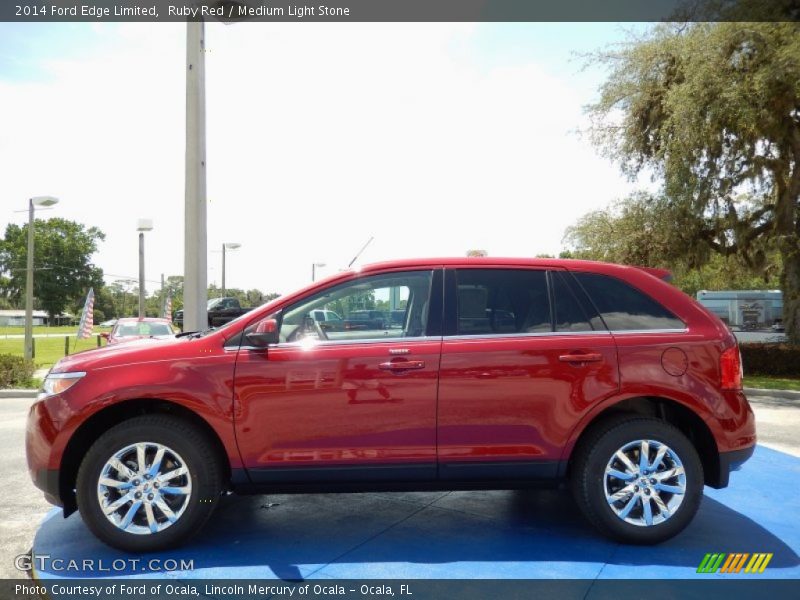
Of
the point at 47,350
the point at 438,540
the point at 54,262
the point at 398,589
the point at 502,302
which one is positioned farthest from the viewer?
the point at 54,262

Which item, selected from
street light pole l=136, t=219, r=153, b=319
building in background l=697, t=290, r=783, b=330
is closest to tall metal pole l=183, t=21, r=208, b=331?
street light pole l=136, t=219, r=153, b=319

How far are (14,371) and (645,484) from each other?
13458mm

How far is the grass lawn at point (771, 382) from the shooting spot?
12609 millimetres

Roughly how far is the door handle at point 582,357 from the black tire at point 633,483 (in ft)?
1.50

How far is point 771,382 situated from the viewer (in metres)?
13.6

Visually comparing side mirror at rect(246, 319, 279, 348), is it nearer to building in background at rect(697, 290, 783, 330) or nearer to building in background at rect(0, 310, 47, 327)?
building in background at rect(697, 290, 783, 330)

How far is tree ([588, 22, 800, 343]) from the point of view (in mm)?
13492

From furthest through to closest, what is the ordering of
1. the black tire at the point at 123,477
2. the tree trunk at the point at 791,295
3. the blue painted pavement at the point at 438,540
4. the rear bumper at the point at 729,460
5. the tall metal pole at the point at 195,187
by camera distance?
the tree trunk at the point at 791,295 < the tall metal pole at the point at 195,187 < the rear bumper at the point at 729,460 < the black tire at the point at 123,477 < the blue painted pavement at the point at 438,540

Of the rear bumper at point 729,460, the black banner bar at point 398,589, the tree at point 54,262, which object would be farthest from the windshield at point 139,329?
the tree at point 54,262

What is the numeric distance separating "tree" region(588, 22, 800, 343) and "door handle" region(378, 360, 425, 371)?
42.3 feet

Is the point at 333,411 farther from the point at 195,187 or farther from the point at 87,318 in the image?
the point at 87,318

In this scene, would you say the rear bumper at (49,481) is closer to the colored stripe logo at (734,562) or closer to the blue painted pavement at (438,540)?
the blue painted pavement at (438,540)

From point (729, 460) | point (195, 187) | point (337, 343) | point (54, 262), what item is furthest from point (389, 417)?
point (54, 262)

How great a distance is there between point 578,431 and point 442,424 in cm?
87
